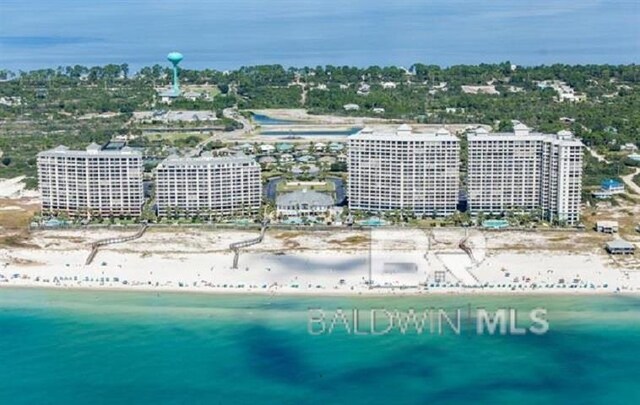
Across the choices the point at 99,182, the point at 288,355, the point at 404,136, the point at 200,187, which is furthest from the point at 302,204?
the point at 288,355

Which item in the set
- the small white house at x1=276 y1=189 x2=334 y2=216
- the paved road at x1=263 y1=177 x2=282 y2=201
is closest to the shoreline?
the small white house at x1=276 y1=189 x2=334 y2=216

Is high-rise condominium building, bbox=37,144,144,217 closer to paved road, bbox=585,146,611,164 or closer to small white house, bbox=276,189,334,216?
small white house, bbox=276,189,334,216

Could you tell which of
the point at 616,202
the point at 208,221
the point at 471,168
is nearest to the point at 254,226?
the point at 208,221

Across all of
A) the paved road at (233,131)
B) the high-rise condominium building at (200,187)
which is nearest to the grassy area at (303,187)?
the high-rise condominium building at (200,187)

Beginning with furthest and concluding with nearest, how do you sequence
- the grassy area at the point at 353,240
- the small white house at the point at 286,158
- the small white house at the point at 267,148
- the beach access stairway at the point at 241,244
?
1. the small white house at the point at 267,148
2. the small white house at the point at 286,158
3. the grassy area at the point at 353,240
4. the beach access stairway at the point at 241,244

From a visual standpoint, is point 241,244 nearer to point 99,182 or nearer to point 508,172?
point 99,182

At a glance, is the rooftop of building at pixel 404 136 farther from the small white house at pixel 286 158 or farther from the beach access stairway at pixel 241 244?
the small white house at pixel 286 158
